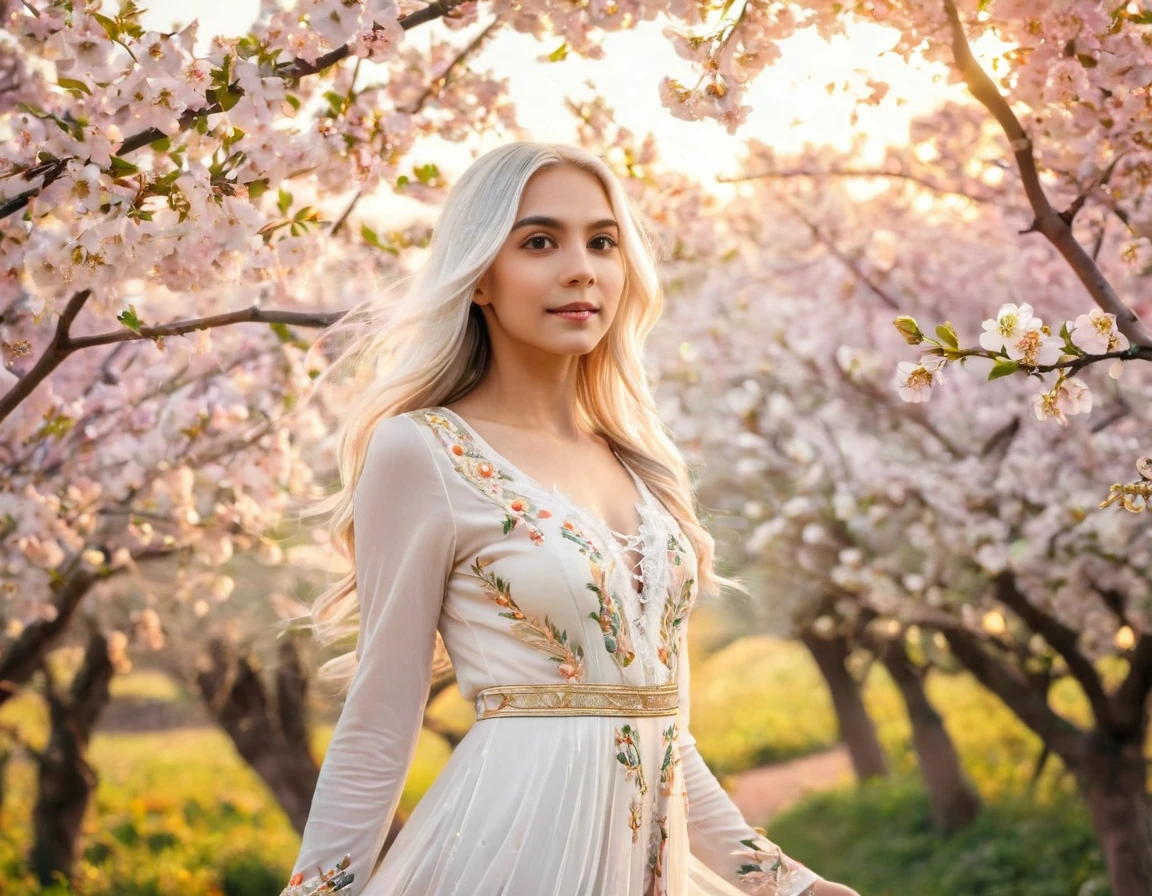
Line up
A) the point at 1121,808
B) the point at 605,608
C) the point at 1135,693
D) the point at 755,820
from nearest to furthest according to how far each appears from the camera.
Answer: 1. the point at 605,608
2. the point at 1135,693
3. the point at 1121,808
4. the point at 755,820

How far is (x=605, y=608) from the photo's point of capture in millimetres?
2061

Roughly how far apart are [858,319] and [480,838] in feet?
19.3

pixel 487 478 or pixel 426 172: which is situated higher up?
pixel 426 172

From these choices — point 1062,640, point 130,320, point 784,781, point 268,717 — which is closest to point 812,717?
point 784,781

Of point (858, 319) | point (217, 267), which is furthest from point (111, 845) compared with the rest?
point (217, 267)

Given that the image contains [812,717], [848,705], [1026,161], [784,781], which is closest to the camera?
[1026,161]

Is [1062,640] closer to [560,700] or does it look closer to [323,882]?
[560,700]

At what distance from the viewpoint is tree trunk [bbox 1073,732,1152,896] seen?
645 centimetres

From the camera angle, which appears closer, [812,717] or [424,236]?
[424,236]

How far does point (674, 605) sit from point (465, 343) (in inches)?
22.7

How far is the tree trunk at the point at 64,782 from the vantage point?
33.8ft

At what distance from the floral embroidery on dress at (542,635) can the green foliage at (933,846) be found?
23.7 feet

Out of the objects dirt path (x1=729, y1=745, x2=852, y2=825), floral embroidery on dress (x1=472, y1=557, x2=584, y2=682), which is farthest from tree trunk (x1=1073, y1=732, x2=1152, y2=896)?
dirt path (x1=729, y1=745, x2=852, y2=825)

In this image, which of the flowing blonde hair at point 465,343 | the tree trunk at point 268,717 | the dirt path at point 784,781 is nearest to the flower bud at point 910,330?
the flowing blonde hair at point 465,343
